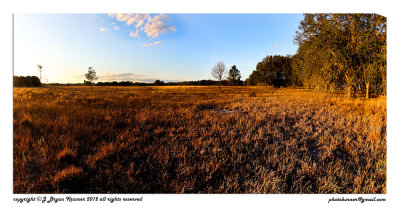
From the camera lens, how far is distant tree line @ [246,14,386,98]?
9.42m

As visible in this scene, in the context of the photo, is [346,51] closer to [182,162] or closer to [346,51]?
[346,51]

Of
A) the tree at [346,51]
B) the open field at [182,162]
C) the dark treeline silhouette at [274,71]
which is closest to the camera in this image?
the open field at [182,162]

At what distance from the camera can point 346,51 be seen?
10.9 metres

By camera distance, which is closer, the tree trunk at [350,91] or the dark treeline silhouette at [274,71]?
the tree trunk at [350,91]

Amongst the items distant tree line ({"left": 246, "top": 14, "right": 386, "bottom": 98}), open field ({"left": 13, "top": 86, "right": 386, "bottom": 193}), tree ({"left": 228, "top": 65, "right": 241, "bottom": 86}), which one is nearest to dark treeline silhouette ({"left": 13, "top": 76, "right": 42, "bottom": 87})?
open field ({"left": 13, "top": 86, "right": 386, "bottom": 193})

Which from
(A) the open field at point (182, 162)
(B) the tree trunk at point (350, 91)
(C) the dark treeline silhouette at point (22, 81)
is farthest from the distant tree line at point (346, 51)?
(C) the dark treeline silhouette at point (22, 81)

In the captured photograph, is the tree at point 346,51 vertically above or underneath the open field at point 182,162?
above

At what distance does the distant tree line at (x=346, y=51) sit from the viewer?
9.42 metres

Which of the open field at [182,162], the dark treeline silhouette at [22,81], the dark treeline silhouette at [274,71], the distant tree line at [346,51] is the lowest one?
the open field at [182,162]

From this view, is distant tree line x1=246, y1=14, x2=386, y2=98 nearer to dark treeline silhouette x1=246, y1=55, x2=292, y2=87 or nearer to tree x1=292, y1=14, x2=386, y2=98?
tree x1=292, y1=14, x2=386, y2=98

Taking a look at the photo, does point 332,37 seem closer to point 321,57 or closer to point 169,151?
point 321,57

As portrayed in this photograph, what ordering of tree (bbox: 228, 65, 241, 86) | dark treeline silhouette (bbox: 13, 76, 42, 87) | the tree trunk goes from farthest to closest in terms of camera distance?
tree (bbox: 228, 65, 241, 86) < the tree trunk < dark treeline silhouette (bbox: 13, 76, 42, 87)

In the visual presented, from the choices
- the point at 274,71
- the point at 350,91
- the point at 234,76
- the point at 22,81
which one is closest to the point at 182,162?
the point at 22,81

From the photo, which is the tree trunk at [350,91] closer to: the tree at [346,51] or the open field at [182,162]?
the tree at [346,51]
